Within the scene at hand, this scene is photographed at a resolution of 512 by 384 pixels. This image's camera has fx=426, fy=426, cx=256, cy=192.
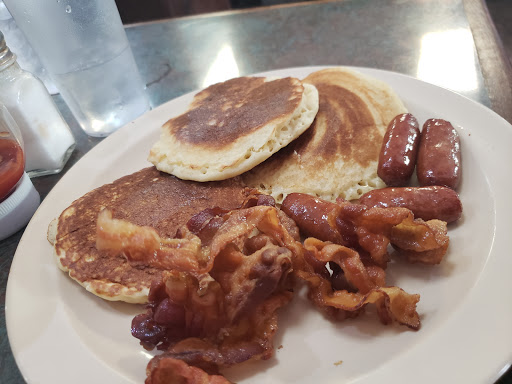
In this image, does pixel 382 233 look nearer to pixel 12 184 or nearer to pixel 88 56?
pixel 12 184

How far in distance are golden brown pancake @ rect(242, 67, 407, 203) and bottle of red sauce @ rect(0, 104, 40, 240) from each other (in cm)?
122

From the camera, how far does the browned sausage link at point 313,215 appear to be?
1.70m

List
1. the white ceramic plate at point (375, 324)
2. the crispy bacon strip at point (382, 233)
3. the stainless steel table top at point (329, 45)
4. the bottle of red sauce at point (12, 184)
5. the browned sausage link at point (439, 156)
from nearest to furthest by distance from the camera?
the white ceramic plate at point (375, 324) < the crispy bacon strip at point (382, 233) < the browned sausage link at point (439, 156) < the bottle of red sauce at point (12, 184) < the stainless steel table top at point (329, 45)

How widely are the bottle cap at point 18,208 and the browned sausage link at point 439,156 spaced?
6.84 ft

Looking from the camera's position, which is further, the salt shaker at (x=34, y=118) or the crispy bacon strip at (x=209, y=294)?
the salt shaker at (x=34, y=118)

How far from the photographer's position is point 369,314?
153 centimetres

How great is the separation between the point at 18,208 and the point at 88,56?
1041mm

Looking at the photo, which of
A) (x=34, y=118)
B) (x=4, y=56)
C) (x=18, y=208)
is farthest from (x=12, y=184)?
(x=4, y=56)

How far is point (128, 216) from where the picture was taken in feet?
6.51

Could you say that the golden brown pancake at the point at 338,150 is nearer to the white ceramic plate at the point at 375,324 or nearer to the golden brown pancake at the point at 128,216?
the golden brown pancake at the point at 128,216

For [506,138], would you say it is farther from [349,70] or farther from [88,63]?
[88,63]

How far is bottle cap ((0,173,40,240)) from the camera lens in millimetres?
2312

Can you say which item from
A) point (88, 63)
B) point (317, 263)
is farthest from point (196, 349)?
point (88, 63)

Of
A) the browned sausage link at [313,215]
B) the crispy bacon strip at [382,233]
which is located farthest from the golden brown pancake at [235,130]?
the crispy bacon strip at [382,233]
